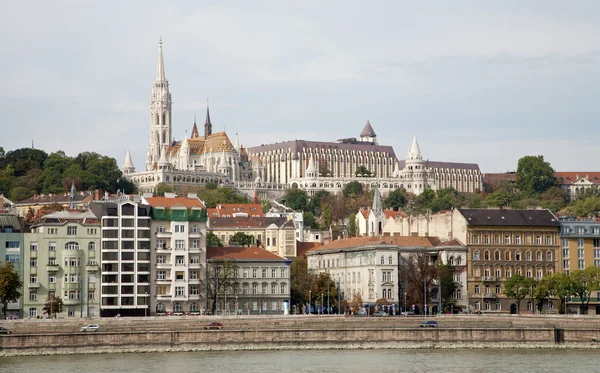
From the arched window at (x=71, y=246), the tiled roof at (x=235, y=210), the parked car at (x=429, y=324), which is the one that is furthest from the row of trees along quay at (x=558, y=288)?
the tiled roof at (x=235, y=210)

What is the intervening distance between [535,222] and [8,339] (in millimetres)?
56833

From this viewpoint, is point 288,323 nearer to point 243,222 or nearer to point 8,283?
point 8,283

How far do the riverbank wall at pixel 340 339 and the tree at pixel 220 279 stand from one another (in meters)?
26.3

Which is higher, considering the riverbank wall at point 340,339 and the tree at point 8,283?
the tree at point 8,283

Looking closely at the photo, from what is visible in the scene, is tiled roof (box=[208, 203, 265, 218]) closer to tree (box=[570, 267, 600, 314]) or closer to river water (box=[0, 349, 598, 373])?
tree (box=[570, 267, 600, 314])

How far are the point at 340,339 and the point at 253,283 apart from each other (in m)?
29.6

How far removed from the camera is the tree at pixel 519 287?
11694 cm

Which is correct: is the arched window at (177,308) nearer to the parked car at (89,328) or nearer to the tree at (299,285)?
the tree at (299,285)

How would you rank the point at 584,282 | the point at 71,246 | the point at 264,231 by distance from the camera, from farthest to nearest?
the point at 264,231 < the point at 584,282 < the point at 71,246

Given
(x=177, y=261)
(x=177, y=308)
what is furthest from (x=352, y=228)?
(x=177, y=308)

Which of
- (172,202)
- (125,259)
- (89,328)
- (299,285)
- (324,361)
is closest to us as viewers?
(324,361)

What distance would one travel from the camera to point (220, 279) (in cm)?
11175

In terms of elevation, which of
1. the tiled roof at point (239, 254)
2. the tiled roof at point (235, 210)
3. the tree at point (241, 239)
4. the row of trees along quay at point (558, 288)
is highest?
the tiled roof at point (235, 210)

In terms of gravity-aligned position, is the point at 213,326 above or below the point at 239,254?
below
